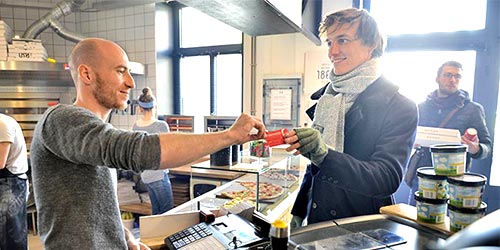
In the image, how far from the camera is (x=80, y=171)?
99 cm

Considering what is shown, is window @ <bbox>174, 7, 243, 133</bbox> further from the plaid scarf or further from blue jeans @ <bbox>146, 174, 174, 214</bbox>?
the plaid scarf

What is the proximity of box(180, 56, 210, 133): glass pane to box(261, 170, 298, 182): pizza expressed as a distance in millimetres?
2139

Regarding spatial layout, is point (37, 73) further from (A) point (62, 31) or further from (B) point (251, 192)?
(B) point (251, 192)

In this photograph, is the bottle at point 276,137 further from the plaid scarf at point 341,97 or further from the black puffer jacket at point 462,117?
the black puffer jacket at point 462,117

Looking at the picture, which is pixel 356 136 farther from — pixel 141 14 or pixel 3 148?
pixel 141 14

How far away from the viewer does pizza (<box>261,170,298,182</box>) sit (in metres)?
1.75

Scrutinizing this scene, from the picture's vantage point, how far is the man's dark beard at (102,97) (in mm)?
1071

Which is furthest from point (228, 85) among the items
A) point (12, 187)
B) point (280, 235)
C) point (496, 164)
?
point (280, 235)

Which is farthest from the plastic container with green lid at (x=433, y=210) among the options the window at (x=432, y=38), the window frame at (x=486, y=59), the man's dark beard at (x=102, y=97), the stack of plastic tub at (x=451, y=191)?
the window frame at (x=486, y=59)

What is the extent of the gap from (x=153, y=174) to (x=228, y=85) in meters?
1.65

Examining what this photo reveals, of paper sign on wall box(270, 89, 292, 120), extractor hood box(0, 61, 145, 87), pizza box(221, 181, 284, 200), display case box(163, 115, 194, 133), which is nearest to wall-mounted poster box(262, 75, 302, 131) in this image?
paper sign on wall box(270, 89, 292, 120)

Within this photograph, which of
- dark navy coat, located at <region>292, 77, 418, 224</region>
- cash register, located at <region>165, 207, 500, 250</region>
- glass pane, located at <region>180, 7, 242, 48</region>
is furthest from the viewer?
glass pane, located at <region>180, 7, 242, 48</region>

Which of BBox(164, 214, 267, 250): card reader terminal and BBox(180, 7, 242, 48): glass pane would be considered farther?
BBox(180, 7, 242, 48): glass pane

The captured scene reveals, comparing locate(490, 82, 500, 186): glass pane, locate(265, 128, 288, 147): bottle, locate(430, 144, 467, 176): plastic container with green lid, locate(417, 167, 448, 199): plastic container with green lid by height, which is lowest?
locate(490, 82, 500, 186): glass pane
